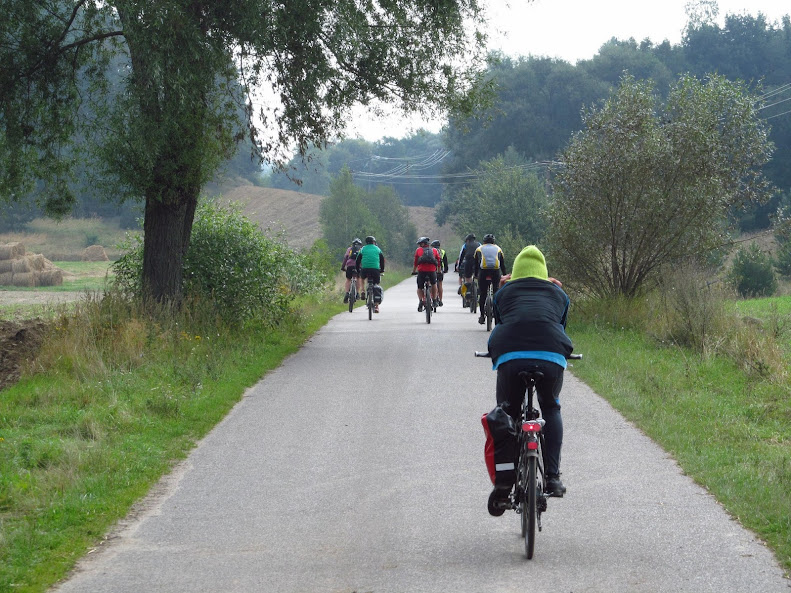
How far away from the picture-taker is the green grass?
681cm

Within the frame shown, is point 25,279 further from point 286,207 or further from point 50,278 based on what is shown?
point 286,207

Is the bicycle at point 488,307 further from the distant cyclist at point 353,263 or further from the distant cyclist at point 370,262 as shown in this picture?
the distant cyclist at point 353,263

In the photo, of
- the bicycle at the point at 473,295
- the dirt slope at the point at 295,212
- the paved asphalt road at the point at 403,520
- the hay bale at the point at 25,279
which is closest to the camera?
the paved asphalt road at the point at 403,520

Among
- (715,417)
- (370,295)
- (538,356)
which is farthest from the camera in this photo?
(370,295)

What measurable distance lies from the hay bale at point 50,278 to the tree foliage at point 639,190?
28104mm

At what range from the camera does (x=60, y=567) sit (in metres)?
5.59

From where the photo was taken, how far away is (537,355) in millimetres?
6094

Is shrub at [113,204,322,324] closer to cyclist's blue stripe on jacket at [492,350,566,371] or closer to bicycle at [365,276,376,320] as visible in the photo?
bicycle at [365,276,376,320]

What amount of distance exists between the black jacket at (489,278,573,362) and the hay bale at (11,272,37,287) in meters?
39.9

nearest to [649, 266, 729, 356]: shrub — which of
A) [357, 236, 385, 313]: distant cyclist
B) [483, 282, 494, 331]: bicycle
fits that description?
[483, 282, 494, 331]: bicycle

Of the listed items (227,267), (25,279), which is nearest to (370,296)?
(227,267)

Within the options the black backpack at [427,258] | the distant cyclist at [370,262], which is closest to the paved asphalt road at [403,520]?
the black backpack at [427,258]

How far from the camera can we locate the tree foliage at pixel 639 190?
20.0 m

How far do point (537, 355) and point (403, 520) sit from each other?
1.40 m
